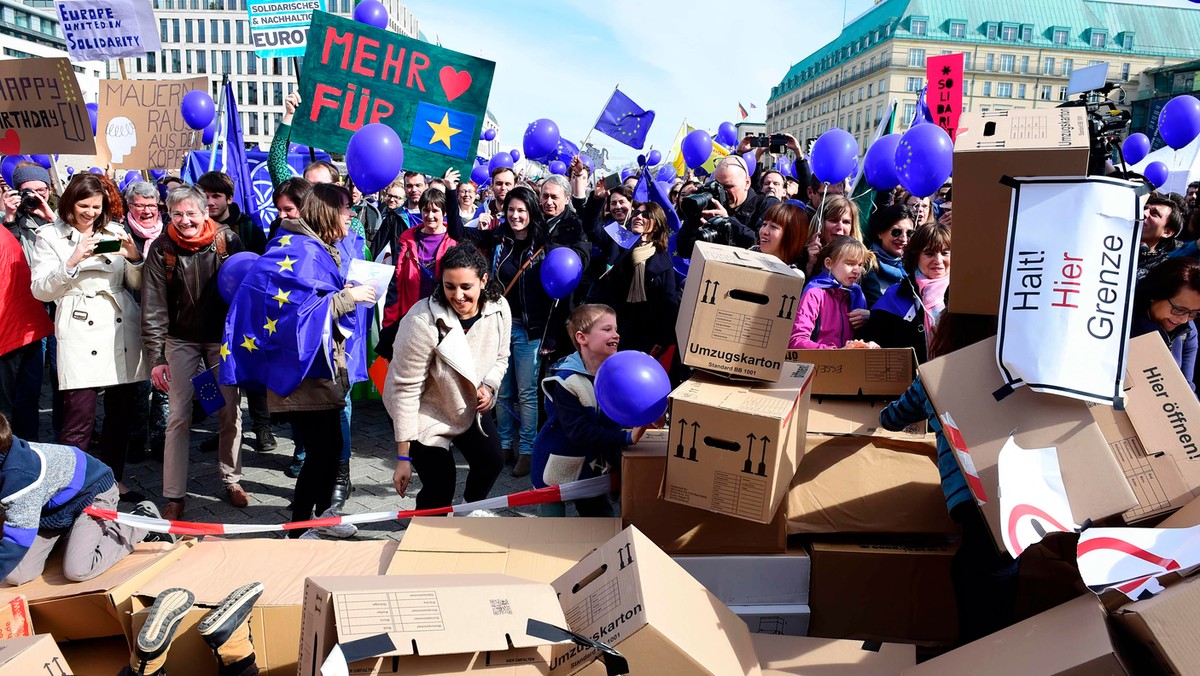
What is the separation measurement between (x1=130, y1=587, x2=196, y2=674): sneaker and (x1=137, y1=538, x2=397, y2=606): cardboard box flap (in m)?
0.27

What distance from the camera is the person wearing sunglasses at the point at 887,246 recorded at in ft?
14.5

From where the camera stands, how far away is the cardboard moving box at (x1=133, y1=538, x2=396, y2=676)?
2.68m

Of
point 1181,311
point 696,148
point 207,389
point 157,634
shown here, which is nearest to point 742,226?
point 1181,311

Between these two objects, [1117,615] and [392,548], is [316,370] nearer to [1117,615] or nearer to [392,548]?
[392,548]

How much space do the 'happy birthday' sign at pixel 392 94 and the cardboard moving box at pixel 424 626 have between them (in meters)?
4.11

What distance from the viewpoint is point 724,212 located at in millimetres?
5789

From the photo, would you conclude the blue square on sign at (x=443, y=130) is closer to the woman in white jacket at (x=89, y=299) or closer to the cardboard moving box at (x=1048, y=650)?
the woman in white jacket at (x=89, y=299)

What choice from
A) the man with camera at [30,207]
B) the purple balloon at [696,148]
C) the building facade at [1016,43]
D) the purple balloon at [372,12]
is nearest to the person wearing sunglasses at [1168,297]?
the man with camera at [30,207]

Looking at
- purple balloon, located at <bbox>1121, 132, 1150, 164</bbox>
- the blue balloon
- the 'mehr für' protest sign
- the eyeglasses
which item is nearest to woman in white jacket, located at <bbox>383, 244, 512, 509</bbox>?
the eyeglasses

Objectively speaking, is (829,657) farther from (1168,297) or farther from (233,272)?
(233,272)

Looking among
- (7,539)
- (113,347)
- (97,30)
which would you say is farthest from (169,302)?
(97,30)

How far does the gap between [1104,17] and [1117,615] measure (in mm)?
91404

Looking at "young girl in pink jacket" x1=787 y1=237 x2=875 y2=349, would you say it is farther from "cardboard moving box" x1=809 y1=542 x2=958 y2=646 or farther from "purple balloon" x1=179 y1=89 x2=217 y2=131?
"purple balloon" x1=179 y1=89 x2=217 y2=131

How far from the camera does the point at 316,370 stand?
3.98 meters
